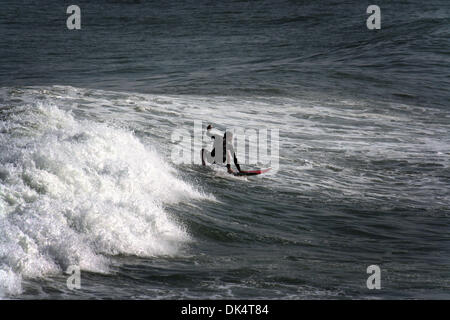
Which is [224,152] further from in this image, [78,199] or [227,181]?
[78,199]

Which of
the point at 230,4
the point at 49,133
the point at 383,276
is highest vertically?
the point at 230,4

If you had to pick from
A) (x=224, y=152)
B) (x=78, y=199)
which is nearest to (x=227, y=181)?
(x=224, y=152)

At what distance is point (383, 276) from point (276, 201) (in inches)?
172

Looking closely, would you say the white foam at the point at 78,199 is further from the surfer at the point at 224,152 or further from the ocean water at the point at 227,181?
the surfer at the point at 224,152

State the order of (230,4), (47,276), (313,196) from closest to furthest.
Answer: (47,276)
(313,196)
(230,4)

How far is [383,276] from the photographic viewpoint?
9.38 m

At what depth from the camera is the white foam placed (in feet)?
27.2

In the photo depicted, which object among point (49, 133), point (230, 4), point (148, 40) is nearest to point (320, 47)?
point (148, 40)

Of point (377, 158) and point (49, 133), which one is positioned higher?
point (49, 133)

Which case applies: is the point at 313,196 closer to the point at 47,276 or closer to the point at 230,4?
the point at 47,276

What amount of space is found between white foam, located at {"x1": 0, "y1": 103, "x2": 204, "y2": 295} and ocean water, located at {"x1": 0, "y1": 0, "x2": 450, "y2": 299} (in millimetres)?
27

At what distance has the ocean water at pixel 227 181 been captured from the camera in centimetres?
862

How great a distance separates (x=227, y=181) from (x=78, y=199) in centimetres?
505

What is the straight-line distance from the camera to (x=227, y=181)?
14617 mm
